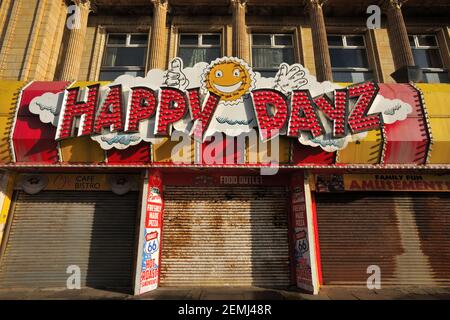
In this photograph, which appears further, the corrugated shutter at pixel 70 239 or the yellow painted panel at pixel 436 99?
the corrugated shutter at pixel 70 239

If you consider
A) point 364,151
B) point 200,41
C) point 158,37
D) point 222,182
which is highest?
point 200,41

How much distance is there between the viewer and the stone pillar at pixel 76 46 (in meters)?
11.5

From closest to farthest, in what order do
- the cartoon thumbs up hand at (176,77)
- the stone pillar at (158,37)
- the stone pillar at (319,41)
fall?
the cartoon thumbs up hand at (176,77) < the stone pillar at (319,41) < the stone pillar at (158,37)

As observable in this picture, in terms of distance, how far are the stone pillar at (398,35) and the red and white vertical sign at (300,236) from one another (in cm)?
725

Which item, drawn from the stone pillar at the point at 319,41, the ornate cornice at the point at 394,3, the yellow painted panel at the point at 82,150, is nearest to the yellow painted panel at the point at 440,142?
the stone pillar at the point at 319,41

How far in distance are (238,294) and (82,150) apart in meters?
6.77

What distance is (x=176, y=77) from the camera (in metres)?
9.34

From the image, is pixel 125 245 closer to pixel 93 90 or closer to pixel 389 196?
pixel 93 90

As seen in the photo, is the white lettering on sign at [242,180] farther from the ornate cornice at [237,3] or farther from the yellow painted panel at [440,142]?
the ornate cornice at [237,3]

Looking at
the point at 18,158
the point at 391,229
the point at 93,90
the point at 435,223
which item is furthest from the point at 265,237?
the point at 18,158

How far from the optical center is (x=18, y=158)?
8.95 metres

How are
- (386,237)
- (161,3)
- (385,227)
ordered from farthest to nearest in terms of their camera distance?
(161,3) → (385,227) → (386,237)

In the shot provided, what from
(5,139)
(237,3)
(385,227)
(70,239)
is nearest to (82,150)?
(5,139)

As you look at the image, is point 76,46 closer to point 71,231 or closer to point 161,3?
point 161,3
